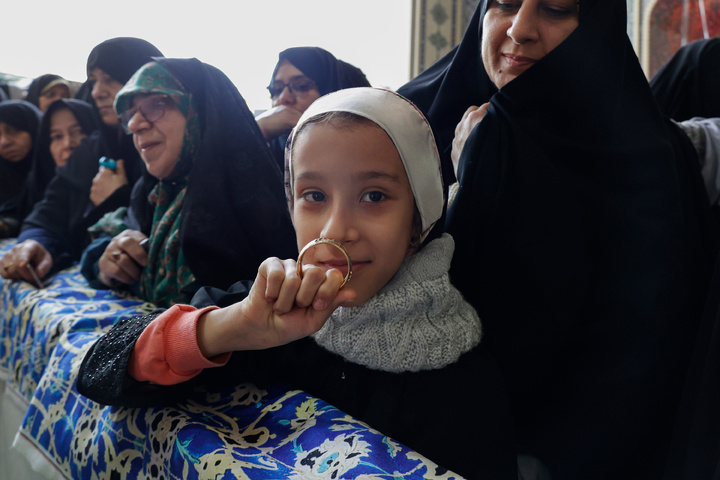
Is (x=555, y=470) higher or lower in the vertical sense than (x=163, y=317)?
lower

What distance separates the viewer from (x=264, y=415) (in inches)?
30.7

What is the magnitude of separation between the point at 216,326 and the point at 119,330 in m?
0.24

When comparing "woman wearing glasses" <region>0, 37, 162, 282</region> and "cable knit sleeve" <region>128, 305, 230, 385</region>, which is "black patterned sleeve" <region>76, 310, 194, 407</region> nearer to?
"cable knit sleeve" <region>128, 305, 230, 385</region>

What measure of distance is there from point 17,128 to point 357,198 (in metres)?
2.82

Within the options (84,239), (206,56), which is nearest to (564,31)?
(84,239)

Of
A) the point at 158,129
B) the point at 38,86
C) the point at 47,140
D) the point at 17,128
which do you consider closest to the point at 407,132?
the point at 158,129

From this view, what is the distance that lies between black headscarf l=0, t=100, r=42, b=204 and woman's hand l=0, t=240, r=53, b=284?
106 cm

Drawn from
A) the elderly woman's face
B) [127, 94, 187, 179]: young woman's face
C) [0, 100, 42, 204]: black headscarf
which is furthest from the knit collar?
[0, 100, 42, 204]: black headscarf

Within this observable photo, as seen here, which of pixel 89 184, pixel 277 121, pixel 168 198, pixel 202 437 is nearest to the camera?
pixel 202 437

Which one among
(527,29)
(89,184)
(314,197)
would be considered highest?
(527,29)

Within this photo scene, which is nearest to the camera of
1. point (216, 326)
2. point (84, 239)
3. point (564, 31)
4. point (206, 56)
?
point (216, 326)

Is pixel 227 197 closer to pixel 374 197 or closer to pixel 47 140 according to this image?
pixel 374 197

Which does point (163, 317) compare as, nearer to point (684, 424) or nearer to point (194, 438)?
point (194, 438)

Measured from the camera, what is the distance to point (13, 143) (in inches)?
111
